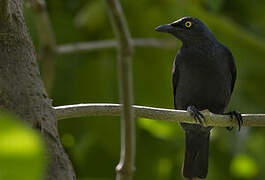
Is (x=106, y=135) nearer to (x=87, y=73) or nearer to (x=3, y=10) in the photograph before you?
(x=87, y=73)

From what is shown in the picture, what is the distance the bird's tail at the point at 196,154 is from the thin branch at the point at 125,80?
2.70 m

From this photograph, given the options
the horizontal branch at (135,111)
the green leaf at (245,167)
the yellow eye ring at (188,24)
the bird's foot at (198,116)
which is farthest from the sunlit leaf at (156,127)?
the horizontal branch at (135,111)

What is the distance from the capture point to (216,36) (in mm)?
4465

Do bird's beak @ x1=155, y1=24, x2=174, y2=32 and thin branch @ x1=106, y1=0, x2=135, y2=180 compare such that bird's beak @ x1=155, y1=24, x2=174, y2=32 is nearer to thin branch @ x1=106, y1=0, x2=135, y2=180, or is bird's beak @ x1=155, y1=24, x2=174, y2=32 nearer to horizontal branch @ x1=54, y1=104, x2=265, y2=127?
horizontal branch @ x1=54, y1=104, x2=265, y2=127

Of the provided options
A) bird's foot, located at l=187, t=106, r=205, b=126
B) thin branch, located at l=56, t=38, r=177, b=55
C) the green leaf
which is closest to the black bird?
thin branch, located at l=56, t=38, r=177, b=55

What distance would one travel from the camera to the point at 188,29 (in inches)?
172

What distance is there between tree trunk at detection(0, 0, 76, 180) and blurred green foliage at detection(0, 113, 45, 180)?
0.76 metres

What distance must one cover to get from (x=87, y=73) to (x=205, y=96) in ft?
3.51

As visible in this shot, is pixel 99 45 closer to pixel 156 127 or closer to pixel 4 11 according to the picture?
pixel 156 127

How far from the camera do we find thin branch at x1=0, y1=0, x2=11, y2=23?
5.69 feet

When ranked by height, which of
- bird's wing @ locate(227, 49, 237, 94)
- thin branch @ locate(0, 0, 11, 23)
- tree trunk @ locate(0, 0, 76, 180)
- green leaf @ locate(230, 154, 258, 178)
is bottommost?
green leaf @ locate(230, 154, 258, 178)

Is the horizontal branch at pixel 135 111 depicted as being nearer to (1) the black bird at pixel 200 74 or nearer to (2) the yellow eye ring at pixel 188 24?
(1) the black bird at pixel 200 74

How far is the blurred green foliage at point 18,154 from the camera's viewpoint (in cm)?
56

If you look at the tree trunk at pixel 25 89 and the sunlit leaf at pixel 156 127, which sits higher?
the tree trunk at pixel 25 89
